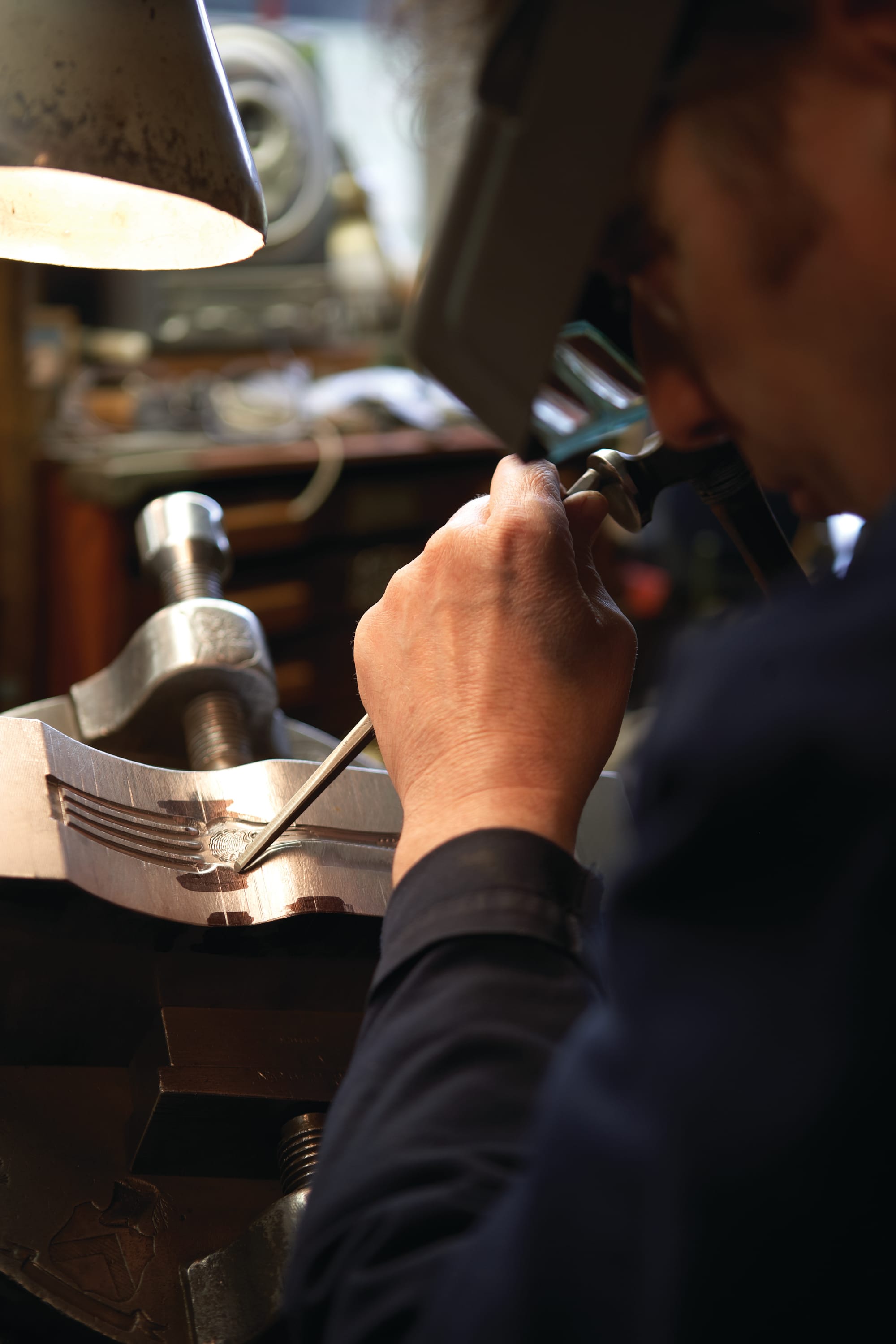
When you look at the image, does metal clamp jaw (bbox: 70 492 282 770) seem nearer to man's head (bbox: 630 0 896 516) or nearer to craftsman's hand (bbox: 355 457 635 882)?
craftsman's hand (bbox: 355 457 635 882)

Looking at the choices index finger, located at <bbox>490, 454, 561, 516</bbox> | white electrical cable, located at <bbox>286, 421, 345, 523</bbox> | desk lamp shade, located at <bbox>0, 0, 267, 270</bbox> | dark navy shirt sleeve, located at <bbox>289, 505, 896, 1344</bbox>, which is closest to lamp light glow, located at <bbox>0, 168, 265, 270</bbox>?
desk lamp shade, located at <bbox>0, 0, 267, 270</bbox>

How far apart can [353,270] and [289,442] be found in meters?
0.73

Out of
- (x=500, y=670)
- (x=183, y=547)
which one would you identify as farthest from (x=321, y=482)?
(x=500, y=670)

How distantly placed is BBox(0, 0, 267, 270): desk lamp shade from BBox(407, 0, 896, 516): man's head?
254 mm

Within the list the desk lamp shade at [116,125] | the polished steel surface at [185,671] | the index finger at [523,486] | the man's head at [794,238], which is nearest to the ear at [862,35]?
the man's head at [794,238]

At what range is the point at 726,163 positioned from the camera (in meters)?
0.36

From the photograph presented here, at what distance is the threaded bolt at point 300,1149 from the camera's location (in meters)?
0.57

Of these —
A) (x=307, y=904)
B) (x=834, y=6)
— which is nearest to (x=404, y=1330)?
(x=307, y=904)

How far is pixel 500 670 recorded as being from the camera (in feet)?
1.69

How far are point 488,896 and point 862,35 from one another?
1.02 ft

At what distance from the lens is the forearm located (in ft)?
1.18

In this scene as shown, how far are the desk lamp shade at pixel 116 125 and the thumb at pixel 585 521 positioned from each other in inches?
10.0

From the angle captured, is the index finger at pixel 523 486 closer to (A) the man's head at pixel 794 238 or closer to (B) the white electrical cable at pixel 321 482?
(A) the man's head at pixel 794 238

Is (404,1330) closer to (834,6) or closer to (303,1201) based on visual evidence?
(303,1201)
